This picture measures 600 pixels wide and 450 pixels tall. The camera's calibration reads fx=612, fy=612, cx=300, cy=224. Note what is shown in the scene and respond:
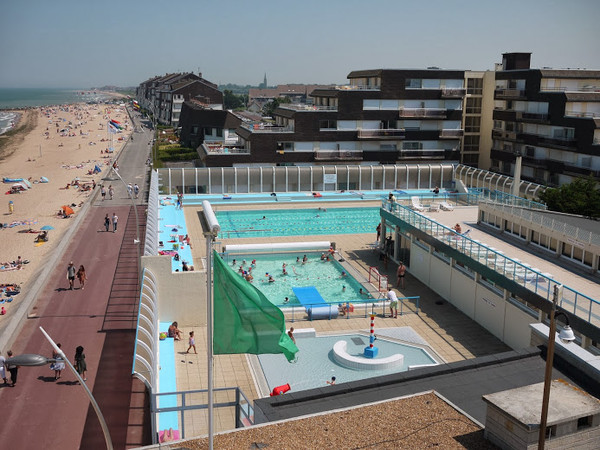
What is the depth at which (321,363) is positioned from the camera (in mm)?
20656

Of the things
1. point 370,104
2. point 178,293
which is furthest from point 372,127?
point 178,293

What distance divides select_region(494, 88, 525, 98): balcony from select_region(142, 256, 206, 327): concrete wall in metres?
37.1

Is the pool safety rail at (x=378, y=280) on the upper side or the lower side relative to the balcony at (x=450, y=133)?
lower

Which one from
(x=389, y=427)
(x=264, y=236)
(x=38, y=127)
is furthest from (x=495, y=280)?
(x=38, y=127)

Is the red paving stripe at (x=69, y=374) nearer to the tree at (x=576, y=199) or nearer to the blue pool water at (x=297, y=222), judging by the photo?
the blue pool water at (x=297, y=222)

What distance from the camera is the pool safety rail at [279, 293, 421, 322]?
80.5 feet

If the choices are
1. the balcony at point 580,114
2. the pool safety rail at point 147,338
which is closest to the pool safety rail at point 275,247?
the pool safety rail at point 147,338

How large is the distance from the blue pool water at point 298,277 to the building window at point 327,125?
68.6ft

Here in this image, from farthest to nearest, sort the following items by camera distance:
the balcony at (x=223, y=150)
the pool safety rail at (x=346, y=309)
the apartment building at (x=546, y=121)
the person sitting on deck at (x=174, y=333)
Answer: the balcony at (x=223, y=150), the apartment building at (x=546, y=121), the pool safety rail at (x=346, y=309), the person sitting on deck at (x=174, y=333)

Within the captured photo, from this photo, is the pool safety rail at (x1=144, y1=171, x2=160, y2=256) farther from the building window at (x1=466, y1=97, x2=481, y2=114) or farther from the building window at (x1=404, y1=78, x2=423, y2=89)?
the building window at (x1=466, y1=97, x2=481, y2=114)

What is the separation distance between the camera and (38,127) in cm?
13875

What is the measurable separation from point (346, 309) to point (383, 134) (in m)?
31.5

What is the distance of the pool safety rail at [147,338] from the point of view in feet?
51.3

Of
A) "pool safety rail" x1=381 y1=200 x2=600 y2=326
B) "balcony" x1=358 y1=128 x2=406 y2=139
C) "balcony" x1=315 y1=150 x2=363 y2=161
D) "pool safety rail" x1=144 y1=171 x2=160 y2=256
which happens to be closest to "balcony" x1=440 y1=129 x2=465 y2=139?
"balcony" x1=358 y1=128 x2=406 y2=139
